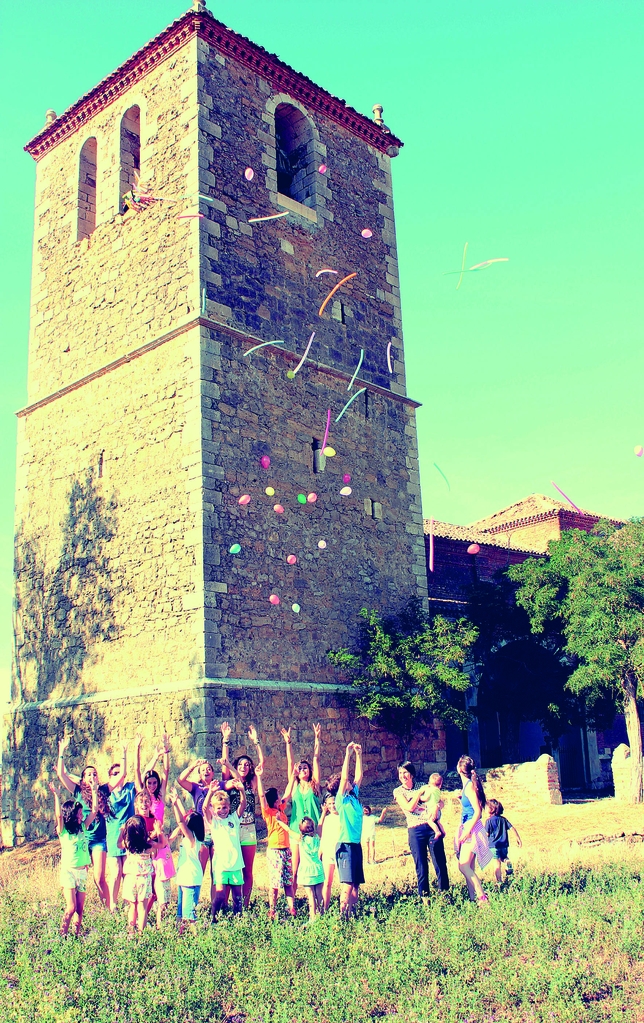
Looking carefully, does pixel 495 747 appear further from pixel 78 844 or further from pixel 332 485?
pixel 78 844

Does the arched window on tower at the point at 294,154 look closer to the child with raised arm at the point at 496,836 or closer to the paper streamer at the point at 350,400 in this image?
the paper streamer at the point at 350,400

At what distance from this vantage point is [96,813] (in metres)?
8.88

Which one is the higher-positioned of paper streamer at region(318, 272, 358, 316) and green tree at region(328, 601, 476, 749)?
paper streamer at region(318, 272, 358, 316)

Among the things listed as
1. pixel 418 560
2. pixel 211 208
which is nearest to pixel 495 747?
pixel 418 560

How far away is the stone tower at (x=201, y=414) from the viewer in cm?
1488

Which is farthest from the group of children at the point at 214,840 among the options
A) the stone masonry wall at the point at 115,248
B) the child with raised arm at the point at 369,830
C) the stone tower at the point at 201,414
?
the stone masonry wall at the point at 115,248

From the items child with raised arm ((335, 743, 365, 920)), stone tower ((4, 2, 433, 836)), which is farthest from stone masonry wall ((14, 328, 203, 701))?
child with raised arm ((335, 743, 365, 920))

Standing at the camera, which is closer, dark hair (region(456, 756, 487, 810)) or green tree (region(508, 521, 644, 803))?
dark hair (region(456, 756, 487, 810))

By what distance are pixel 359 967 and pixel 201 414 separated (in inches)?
376

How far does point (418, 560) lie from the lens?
60.0 ft

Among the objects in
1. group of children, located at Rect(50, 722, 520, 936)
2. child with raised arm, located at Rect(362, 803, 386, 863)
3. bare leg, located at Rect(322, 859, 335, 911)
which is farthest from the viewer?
child with raised arm, located at Rect(362, 803, 386, 863)

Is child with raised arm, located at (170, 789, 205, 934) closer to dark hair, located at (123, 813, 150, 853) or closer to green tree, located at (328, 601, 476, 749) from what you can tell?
dark hair, located at (123, 813, 150, 853)

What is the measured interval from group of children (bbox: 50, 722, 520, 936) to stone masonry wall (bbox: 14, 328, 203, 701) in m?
4.91

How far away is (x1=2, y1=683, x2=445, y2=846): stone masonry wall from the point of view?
45.6 ft
